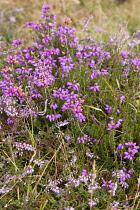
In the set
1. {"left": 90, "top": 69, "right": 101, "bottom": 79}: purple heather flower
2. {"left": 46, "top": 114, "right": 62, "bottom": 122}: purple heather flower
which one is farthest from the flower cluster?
{"left": 90, "top": 69, "right": 101, "bottom": 79}: purple heather flower

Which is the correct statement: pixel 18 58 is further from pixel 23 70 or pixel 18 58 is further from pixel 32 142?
pixel 32 142

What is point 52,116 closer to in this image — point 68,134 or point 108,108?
point 68,134

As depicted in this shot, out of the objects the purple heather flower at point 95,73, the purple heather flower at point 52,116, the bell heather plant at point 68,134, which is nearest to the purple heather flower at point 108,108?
the bell heather plant at point 68,134

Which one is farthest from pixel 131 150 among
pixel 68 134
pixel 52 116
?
pixel 52 116

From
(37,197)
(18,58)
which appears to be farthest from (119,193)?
(18,58)

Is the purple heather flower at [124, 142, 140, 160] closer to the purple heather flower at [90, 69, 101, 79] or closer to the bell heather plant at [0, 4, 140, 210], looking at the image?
the bell heather plant at [0, 4, 140, 210]

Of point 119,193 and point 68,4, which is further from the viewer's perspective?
point 68,4

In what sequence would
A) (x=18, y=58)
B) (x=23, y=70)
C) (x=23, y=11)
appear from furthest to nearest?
(x=23, y=11), (x=18, y=58), (x=23, y=70)

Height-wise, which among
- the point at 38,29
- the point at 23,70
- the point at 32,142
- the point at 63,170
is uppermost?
the point at 38,29

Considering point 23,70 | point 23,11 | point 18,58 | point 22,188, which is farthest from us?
point 23,11
